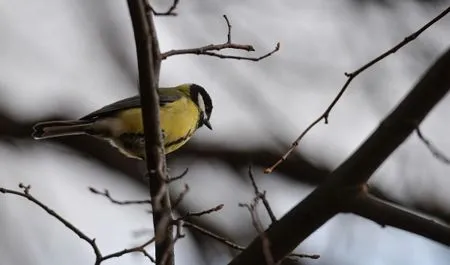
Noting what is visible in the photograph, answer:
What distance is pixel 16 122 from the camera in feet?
14.9

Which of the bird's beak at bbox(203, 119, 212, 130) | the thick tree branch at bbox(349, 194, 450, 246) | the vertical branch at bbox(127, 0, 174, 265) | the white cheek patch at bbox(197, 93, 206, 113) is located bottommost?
the bird's beak at bbox(203, 119, 212, 130)

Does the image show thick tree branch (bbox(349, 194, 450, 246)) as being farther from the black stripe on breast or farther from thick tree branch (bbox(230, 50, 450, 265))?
the black stripe on breast

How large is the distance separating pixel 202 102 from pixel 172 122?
635 millimetres

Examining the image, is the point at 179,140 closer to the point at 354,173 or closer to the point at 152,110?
the point at 152,110

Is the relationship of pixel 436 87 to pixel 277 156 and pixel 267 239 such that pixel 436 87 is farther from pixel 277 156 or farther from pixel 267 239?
pixel 277 156

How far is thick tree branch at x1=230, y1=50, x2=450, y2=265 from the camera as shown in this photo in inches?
71.6

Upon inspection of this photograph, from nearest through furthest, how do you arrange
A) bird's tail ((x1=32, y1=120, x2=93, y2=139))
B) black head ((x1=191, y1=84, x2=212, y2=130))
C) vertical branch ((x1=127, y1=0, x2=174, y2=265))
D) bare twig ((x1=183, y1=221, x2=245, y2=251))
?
vertical branch ((x1=127, y1=0, x2=174, y2=265)) → bare twig ((x1=183, y1=221, x2=245, y2=251)) → bird's tail ((x1=32, y1=120, x2=93, y2=139)) → black head ((x1=191, y1=84, x2=212, y2=130))

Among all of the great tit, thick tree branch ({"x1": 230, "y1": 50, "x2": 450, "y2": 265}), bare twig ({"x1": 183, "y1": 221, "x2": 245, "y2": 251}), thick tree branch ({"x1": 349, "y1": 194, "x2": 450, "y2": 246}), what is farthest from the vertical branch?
the great tit

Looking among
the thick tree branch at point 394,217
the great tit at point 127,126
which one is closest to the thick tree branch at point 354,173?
the thick tree branch at point 394,217

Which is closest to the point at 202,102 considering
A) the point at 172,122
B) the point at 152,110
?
the point at 172,122

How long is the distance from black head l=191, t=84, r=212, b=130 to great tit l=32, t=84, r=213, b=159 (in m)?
0.34

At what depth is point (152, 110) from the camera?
2.26 m

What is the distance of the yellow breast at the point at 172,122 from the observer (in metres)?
3.73

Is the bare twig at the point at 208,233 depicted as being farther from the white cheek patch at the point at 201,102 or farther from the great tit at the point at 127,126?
the white cheek patch at the point at 201,102
